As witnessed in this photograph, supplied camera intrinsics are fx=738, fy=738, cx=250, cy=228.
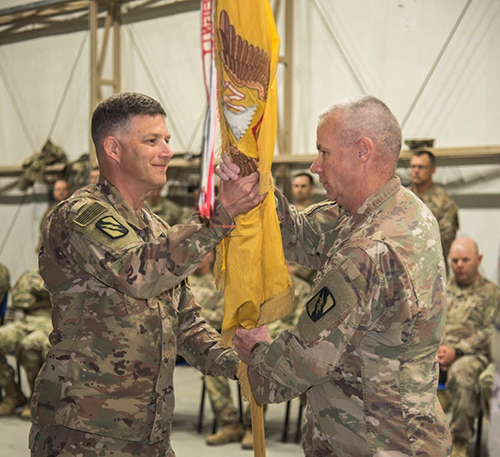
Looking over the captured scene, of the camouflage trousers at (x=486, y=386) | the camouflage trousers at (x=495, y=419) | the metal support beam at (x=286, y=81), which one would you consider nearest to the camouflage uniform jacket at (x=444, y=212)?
the metal support beam at (x=286, y=81)

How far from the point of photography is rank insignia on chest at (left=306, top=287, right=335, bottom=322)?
6.36 feet

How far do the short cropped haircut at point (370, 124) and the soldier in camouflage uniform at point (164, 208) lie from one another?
6.09 m

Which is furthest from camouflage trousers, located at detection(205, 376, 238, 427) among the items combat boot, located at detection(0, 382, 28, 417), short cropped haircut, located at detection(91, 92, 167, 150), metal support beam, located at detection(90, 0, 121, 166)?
metal support beam, located at detection(90, 0, 121, 166)

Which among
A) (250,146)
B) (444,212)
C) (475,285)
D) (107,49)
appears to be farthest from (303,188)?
(250,146)

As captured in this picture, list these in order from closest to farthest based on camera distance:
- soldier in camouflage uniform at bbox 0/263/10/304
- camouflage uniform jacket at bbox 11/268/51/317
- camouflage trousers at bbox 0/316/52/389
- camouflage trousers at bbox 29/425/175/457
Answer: camouflage trousers at bbox 29/425/175/457 → camouflage trousers at bbox 0/316/52/389 → camouflage uniform jacket at bbox 11/268/51/317 → soldier in camouflage uniform at bbox 0/263/10/304

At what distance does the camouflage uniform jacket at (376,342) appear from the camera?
1.92 metres

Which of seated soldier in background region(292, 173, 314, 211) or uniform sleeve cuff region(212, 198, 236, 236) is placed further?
seated soldier in background region(292, 173, 314, 211)

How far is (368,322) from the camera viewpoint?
75.9 inches

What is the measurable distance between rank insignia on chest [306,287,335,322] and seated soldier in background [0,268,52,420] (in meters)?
4.07

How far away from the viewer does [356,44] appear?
770cm

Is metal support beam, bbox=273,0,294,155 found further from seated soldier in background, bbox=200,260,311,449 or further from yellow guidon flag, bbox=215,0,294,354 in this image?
yellow guidon flag, bbox=215,0,294,354

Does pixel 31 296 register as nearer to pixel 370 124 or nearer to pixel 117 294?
pixel 117 294

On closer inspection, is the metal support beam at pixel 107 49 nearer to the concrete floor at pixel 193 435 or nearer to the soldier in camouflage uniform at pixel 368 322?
the concrete floor at pixel 193 435

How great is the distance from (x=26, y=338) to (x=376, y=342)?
4.40m
